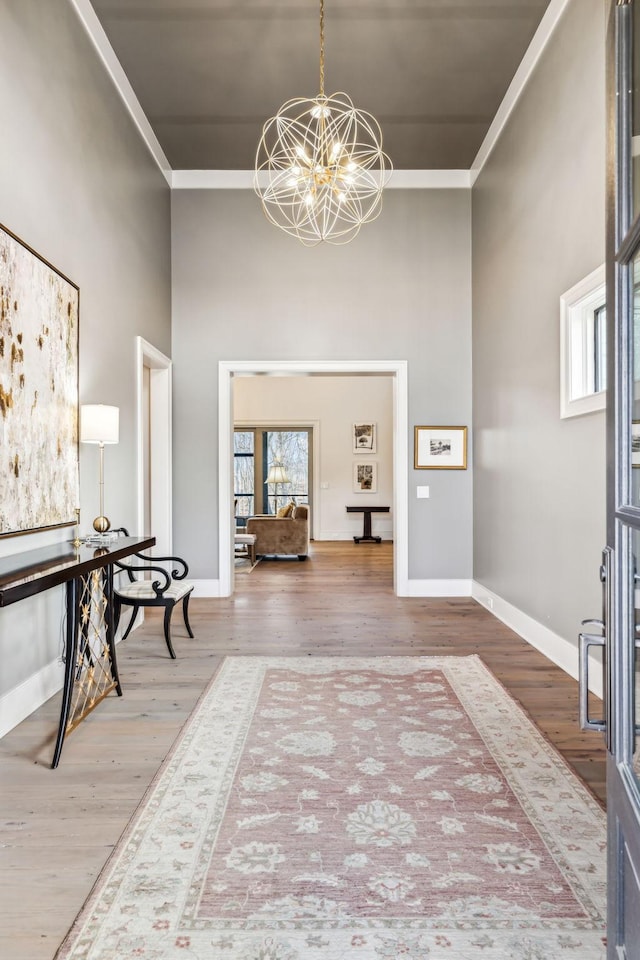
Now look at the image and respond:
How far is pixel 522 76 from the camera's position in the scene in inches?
160

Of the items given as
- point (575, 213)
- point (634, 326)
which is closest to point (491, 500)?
point (575, 213)

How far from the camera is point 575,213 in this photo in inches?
129

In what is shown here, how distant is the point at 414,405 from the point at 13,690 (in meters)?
4.11

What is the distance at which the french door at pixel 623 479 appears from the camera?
1043mm

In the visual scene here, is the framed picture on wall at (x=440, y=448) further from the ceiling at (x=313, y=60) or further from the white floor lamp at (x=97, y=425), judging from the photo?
the white floor lamp at (x=97, y=425)

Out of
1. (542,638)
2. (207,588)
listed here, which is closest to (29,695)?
(207,588)

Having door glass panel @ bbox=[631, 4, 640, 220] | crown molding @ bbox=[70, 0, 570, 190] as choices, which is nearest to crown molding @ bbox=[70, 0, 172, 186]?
crown molding @ bbox=[70, 0, 570, 190]

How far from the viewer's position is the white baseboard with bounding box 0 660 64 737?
263 centimetres

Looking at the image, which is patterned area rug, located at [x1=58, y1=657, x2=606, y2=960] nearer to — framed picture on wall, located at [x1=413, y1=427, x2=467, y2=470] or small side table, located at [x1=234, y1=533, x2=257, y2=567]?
framed picture on wall, located at [x1=413, y1=427, x2=467, y2=470]

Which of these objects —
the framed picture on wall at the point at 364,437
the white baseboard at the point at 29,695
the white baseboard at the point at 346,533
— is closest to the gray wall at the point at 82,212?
the white baseboard at the point at 29,695

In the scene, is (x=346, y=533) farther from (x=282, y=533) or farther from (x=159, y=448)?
(x=159, y=448)

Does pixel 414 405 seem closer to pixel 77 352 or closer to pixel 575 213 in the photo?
pixel 575 213

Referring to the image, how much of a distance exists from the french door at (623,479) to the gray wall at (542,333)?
201 cm

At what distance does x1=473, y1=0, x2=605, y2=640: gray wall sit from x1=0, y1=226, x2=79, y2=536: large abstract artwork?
2.86 metres
